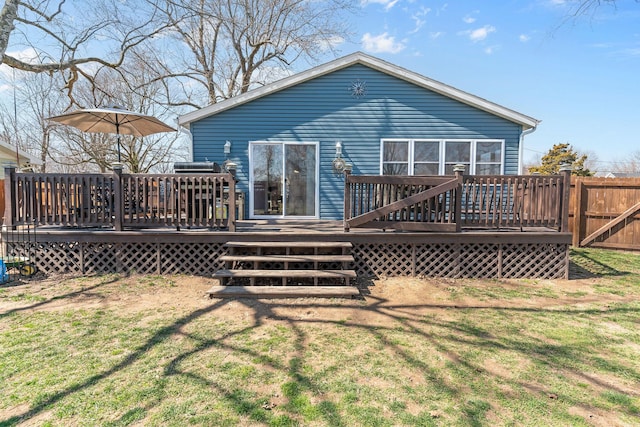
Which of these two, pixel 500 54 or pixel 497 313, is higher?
pixel 500 54

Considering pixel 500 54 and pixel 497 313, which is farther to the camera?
pixel 500 54

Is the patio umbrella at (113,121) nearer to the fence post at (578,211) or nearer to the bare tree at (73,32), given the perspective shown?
the bare tree at (73,32)

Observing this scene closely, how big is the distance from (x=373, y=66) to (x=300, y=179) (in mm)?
3205

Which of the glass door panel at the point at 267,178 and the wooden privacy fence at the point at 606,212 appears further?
the glass door panel at the point at 267,178

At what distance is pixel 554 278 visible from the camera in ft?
19.0

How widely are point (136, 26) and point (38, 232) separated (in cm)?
1010

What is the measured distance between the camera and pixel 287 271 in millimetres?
4941

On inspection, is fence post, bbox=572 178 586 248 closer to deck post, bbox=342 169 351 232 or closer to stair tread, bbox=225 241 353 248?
deck post, bbox=342 169 351 232

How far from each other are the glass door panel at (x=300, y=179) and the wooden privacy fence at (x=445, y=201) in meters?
2.96

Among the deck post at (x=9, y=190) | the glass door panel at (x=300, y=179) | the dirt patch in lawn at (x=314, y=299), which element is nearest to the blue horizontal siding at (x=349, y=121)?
the glass door panel at (x=300, y=179)

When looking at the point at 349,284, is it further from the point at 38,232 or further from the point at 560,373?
the point at 38,232

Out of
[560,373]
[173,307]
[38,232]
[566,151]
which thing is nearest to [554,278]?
[560,373]

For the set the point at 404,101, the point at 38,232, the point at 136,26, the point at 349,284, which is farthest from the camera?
the point at 136,26

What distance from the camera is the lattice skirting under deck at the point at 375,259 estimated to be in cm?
569
